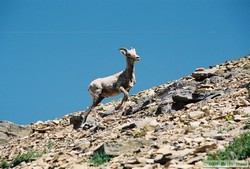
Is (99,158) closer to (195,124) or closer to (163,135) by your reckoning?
(163,135)

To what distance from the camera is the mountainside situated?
9453mm

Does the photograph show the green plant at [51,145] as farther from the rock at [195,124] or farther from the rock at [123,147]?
the rock at [195,124]

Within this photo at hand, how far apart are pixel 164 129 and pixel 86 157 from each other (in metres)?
2.33

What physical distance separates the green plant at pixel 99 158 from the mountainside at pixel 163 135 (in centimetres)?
9

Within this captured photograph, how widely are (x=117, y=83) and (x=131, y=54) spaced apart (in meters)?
1.39

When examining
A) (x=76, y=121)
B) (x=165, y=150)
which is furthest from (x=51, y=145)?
(x=165, y=150)

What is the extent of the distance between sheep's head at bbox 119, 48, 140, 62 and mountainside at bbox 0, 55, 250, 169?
218 centimetres

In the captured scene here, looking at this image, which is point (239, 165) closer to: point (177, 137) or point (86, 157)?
point (177, 137)

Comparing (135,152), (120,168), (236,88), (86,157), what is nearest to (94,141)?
(86,157)

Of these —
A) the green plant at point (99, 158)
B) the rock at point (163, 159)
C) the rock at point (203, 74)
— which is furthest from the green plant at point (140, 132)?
the rock at point (203, 74)

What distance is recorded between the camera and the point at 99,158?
1081 cm

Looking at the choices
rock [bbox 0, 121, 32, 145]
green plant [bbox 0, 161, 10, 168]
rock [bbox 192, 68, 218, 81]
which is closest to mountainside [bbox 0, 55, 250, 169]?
green plant [bbox 0, 161, 10, 168]

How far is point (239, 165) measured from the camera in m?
7.68

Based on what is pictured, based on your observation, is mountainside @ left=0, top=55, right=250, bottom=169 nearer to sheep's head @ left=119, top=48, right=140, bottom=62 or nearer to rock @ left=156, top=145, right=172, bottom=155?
rock @ left=156, top=145, right=172, bottom=155
